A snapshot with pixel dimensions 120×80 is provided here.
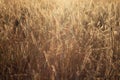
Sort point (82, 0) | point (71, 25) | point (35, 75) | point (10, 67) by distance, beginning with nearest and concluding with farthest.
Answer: point (35, 75), point (10, 67), point (71, 25), point (82, 0)

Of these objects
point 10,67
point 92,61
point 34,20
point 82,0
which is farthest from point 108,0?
point 10,67

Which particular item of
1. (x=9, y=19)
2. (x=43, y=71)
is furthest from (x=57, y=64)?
(x=9, y=19)

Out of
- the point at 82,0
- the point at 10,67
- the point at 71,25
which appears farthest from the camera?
the point at 82,0

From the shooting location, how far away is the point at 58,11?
2.68 metres

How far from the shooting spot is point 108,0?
3.51 m

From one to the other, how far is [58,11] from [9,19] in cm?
51

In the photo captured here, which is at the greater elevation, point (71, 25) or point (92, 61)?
point (71, 25)

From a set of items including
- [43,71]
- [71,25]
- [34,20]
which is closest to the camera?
[43,71]

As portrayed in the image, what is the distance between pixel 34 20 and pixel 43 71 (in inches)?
33.7

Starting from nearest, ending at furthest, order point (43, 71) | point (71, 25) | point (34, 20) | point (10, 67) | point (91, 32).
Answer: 1. point (43, 71)
2. point (10, 67)
3. point (91, 32)
4. point (71, 25)
5. point (34, 20)

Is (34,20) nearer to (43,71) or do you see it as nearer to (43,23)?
(43,23)

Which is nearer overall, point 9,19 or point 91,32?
point 91,32

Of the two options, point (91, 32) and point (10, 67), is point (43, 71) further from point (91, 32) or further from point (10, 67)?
point (91, 32)

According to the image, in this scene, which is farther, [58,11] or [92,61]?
[58,11]
